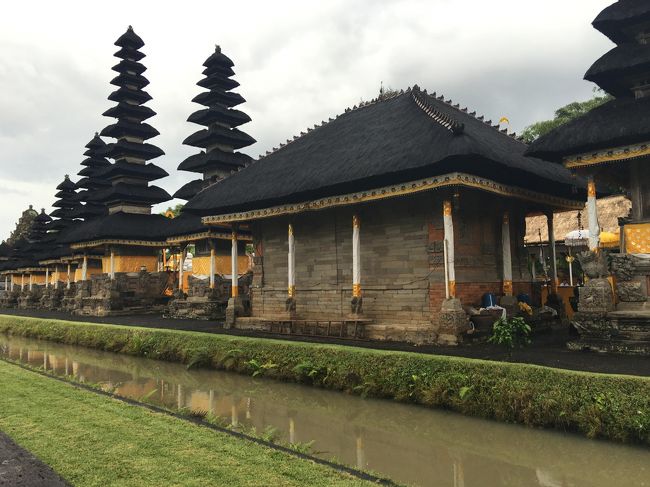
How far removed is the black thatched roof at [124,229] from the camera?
29.0m

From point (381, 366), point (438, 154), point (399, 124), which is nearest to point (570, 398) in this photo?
point (381, 366)

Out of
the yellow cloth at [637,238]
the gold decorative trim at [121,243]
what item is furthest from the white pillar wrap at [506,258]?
the gold decorative trim at [121,243]

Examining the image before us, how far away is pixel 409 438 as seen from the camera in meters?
7.27

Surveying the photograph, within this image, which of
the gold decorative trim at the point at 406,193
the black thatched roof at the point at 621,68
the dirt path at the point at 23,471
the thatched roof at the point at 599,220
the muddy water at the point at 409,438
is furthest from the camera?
the thatched roof at the point at 599,220

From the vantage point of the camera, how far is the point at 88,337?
17.2 m

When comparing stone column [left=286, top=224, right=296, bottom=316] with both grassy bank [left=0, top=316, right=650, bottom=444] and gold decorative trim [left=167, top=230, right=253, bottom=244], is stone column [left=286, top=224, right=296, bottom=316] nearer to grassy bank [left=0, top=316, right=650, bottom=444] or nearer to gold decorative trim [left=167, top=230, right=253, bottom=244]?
grassy bank [left=0, top=316, right=650, bottom=444]

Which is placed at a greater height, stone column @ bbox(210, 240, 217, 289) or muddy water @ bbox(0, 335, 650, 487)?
stone column @ bbox(210, 240, 217, 289)

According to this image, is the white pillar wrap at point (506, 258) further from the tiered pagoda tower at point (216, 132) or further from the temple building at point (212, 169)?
the tiered pagoda tower at point (216, 132)

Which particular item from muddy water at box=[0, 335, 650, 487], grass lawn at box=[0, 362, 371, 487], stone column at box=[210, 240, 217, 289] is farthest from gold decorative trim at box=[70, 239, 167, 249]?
grass lawn at box=[0, 362, 371, 487]

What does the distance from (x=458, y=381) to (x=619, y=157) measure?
620cm

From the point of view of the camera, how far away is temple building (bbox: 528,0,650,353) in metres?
9.97

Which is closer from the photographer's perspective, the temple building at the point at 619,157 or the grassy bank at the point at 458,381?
the grassy bank at the point at 458,381

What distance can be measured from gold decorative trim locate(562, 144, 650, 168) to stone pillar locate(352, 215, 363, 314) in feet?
18.3

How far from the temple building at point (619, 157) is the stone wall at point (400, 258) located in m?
3.04
